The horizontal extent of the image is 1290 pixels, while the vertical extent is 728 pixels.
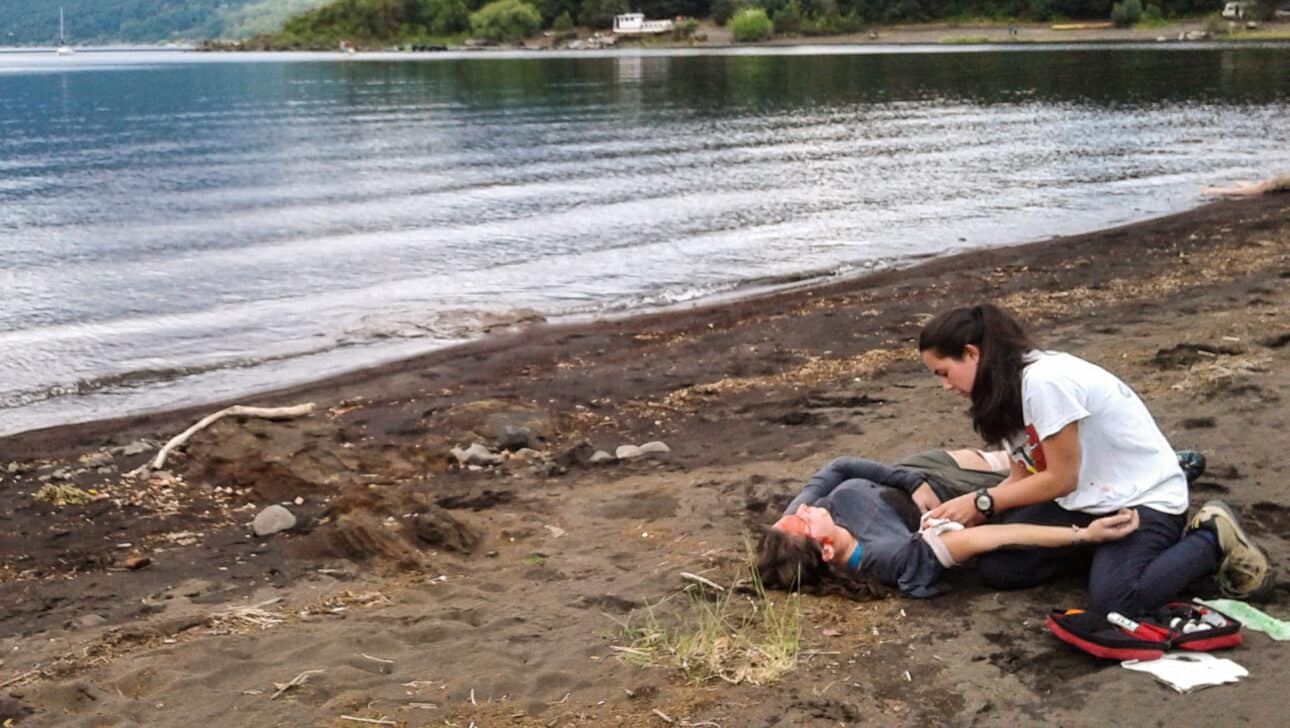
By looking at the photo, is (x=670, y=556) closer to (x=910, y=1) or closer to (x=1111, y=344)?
(x=1111, y=344)

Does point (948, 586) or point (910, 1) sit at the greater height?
point (910, 1)

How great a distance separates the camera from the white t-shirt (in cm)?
545

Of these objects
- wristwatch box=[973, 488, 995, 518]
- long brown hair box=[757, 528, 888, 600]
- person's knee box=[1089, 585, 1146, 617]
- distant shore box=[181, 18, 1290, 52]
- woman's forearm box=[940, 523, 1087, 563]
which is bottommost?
long brown hair box=[757, 528, 888, 600]

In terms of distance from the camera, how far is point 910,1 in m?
136

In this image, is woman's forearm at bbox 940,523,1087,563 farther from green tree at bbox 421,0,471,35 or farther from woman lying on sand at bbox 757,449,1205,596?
green tree at bbox 421,0,471,35

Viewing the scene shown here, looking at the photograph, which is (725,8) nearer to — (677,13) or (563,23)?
(677,13)

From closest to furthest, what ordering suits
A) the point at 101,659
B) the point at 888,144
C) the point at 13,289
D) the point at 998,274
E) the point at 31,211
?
1. the point at 101,659
2. the point at 998,274
3. the point at 13,289
4. the point at 31,211
5. the point at 888,144

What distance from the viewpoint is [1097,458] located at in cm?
562

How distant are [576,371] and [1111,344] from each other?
557 cm

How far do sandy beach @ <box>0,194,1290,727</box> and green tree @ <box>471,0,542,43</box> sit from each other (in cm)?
14839

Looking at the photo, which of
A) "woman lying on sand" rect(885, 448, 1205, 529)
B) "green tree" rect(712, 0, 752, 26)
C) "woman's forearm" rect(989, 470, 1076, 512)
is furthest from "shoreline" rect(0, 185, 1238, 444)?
"green tree" rect(712, 0, 752, 26)

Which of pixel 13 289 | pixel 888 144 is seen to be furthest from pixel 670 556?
pixel 888 144

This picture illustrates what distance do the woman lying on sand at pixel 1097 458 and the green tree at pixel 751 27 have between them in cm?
13902

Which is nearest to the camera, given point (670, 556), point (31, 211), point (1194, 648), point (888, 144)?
point (1194, 648)
